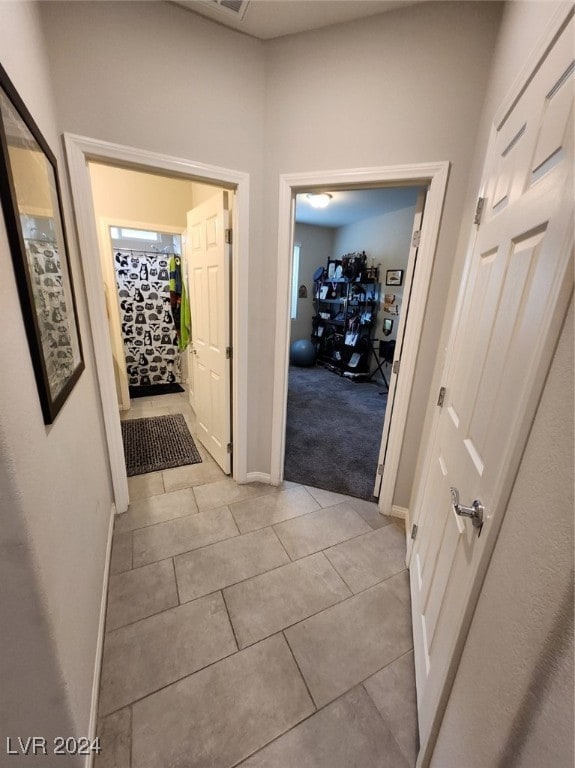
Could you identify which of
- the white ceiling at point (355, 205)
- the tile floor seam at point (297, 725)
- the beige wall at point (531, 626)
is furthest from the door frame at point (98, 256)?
the white ceiling at point (355, 205)

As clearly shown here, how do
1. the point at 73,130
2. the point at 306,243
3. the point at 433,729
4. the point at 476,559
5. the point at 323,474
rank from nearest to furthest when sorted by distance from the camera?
the point at 476,559 < the point at 433,729 < the point at 73,130 < the point at 323,474 < the point at 306,243

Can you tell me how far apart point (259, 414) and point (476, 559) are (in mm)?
1643

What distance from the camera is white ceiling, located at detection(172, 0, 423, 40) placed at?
4.57ft

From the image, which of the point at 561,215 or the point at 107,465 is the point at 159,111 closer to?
the point at 561,215

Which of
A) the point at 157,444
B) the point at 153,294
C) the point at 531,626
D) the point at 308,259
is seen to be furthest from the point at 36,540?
the point at 308,259

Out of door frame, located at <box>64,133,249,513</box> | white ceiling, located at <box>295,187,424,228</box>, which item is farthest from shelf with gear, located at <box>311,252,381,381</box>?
door frame, located at <box>64,133,249,513</box>

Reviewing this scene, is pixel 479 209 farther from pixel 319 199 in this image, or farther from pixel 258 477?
pixel 319 199

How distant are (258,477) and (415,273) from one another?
71.4 inches

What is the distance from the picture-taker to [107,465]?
1.86 metres

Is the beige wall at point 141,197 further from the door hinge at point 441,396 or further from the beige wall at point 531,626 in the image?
the beige wall at point 531,626

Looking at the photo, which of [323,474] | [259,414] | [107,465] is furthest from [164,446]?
[323,474]

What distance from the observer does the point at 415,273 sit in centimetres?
167

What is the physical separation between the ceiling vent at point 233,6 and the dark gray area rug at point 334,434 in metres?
2.79

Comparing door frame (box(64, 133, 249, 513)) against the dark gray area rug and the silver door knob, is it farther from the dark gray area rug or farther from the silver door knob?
the silver door knob
